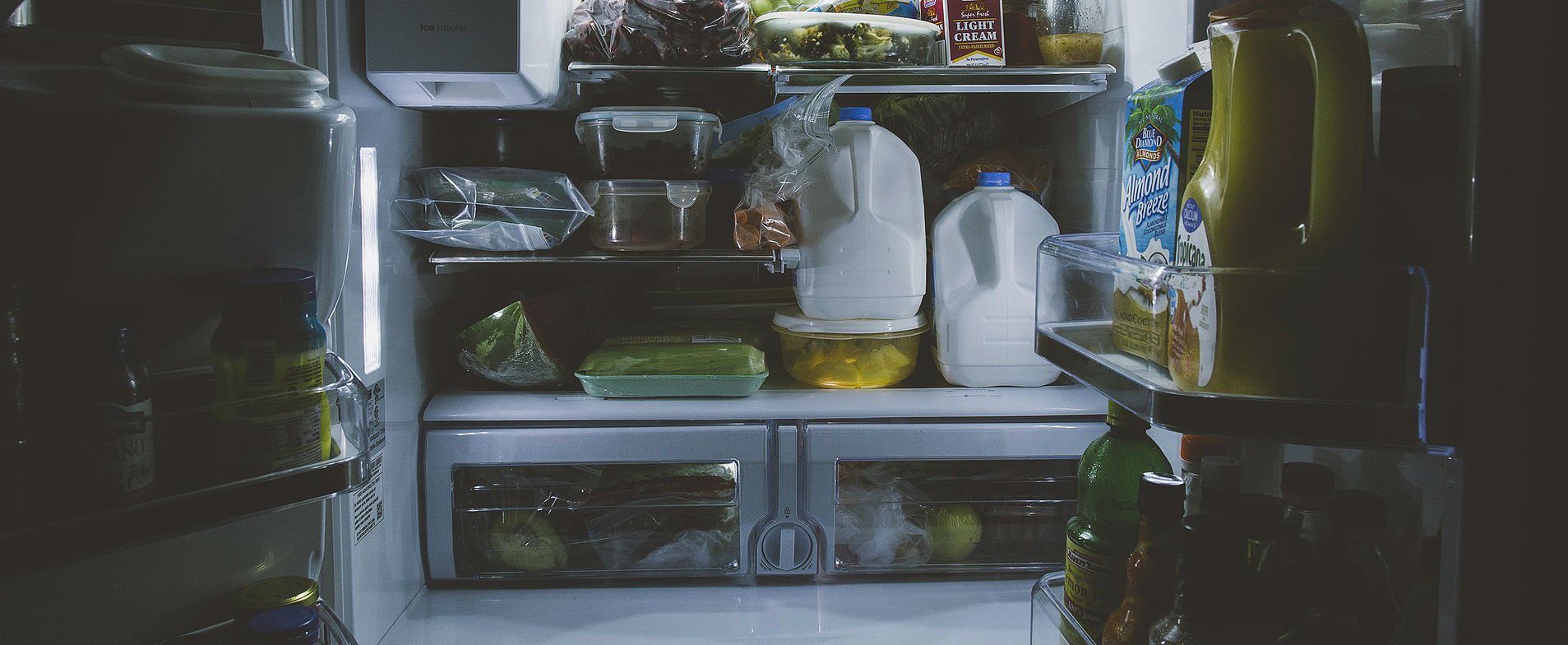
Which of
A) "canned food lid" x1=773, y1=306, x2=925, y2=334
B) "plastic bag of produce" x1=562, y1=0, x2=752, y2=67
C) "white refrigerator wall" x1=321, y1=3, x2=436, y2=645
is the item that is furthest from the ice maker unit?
"canned food lid" x1=773, y1=306, x2=925, y2=334

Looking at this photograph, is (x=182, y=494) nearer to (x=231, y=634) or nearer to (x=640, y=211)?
(x=231, y=634)

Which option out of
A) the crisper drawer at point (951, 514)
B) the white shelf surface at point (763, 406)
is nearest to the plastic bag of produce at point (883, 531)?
the crisper drawer at point (951, 514)

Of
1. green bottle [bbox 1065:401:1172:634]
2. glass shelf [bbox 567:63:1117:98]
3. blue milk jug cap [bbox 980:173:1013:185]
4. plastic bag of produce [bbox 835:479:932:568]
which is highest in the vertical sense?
glass shelf [bbox 567:63:1117:98]

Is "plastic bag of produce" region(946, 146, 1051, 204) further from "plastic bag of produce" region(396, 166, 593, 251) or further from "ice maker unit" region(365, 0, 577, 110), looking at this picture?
"ice maker unit" region(365, 0, 577, 110)

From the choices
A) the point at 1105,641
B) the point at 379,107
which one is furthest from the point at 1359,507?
the point at 379,107

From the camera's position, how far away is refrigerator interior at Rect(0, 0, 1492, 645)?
126 centimetres

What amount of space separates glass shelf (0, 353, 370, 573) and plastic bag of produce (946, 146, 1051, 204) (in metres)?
1.27

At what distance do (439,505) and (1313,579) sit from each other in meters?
1.21

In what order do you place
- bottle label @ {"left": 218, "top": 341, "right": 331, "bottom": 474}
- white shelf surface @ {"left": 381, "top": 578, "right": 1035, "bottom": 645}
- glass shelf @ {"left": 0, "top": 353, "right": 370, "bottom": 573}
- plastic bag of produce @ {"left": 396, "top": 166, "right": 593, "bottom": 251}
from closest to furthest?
glass shelf @ {"left": 0, "top": 353, "right": 370, "bottom": 573} < bottle label @ {"left": 218, "top": 341, "right": 331, "bottom": 474} < white shelf surface @ {"left": 381, "top": 578, "right": 1035, "bottom": 645} < plastic bag of produce @ {"left": 396, "top": 166, "right": 593, "bottom": 251}

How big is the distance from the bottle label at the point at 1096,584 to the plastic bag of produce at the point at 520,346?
0.99 meters

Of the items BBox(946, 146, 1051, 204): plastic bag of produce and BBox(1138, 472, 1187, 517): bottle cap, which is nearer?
BBox(1138, 472, 1187, 517): bottle cap

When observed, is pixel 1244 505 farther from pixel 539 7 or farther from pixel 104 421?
pixel 539 7

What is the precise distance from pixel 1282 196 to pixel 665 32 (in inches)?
41.8

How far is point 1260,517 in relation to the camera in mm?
727
